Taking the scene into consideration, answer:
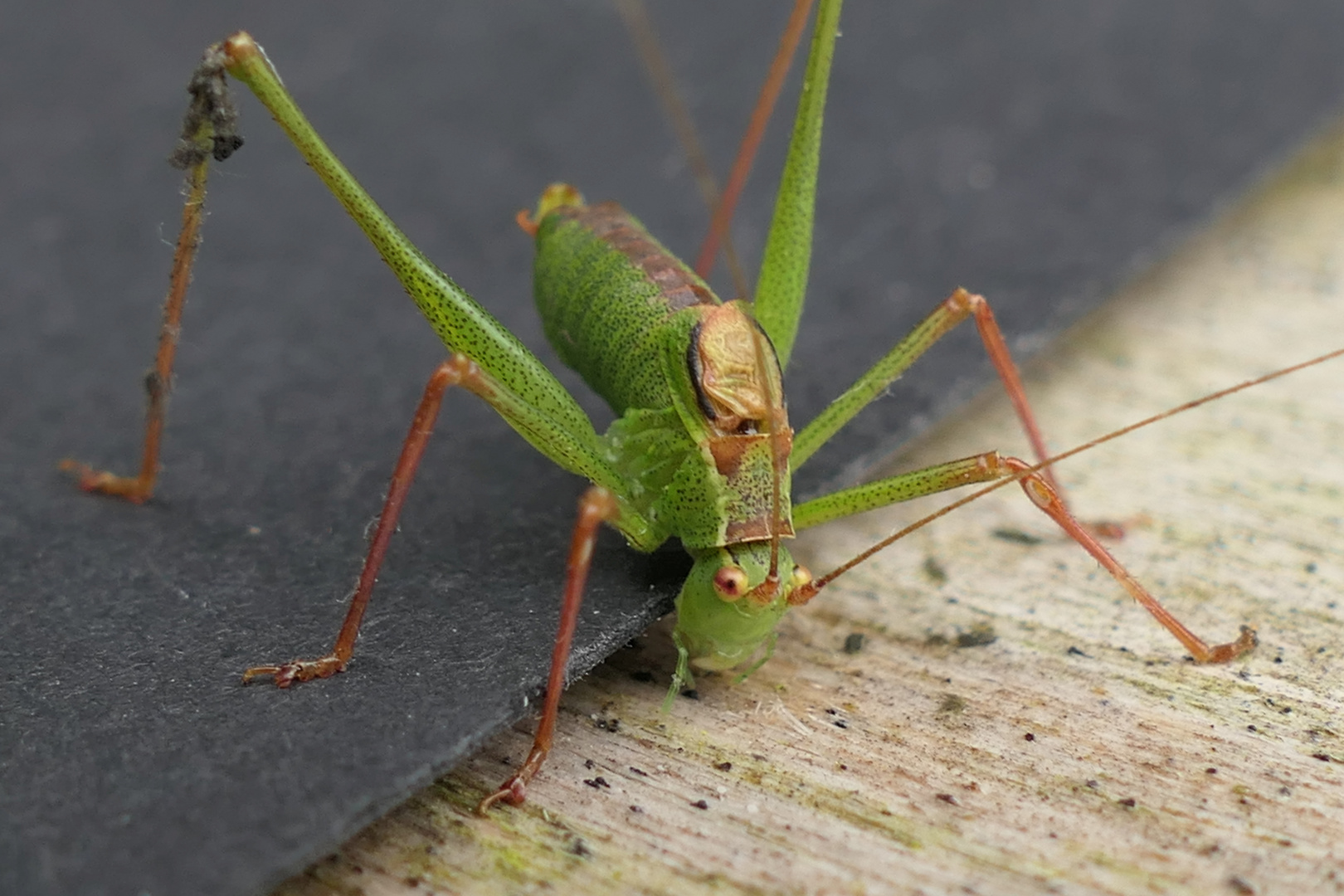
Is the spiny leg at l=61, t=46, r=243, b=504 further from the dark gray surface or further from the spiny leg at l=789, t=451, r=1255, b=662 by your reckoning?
the spiny leg at l=789, t=451, r=1255, b=662

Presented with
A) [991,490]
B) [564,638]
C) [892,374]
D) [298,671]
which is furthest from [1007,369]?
[298,671]

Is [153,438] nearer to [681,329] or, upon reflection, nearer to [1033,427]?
[681,329]

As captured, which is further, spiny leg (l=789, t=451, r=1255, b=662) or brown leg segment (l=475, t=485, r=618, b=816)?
spiny leg (l=789, t=451, r=1255, b=662)

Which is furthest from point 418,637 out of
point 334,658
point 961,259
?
point 961,259

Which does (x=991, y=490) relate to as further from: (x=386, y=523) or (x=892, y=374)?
(x=386, y=523)

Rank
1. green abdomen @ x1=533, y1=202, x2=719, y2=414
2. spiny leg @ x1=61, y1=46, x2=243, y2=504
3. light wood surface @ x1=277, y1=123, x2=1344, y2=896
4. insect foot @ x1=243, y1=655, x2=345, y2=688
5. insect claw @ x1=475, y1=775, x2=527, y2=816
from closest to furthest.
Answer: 1. light wood surface @ x1=277, y1=123, x2=1344, y2=896
2. insect claw @ x1=475, y1=775, x2=527, y2=816
3. insect foot @ x1=243, y1=655, x2=345, y2=688
4. spiny leg @ x1=61, y1=46, x2=243, y2=504
5. green abdomen @ x1=533, y1=202, x2=719, y2=414

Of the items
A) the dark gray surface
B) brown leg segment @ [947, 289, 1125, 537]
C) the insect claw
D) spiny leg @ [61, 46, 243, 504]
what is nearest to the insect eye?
the dark gray surface

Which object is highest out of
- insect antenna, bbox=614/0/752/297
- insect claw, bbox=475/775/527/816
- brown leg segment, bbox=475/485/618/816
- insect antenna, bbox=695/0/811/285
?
insect antenna, bbox=614/0/752/297
